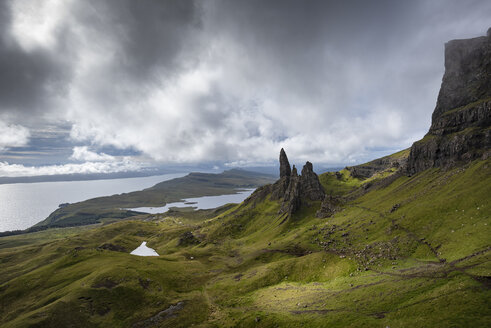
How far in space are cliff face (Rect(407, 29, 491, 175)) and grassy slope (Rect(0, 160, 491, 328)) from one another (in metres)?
14.0

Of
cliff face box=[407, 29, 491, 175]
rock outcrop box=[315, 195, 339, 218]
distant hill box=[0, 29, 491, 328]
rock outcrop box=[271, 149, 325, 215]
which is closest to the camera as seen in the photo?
distant hill box=[0, 29, 491, 328]

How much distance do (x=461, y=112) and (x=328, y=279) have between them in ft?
470

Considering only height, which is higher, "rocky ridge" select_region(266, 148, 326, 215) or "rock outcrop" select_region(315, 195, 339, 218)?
"rocky ridge" select_region(266, 148, 326, 215)

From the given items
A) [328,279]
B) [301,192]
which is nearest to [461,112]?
[301,192]

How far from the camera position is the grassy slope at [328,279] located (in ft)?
138

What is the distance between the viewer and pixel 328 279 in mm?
73812

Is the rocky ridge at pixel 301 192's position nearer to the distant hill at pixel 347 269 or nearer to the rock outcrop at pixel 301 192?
the rock outcrop at pixel 301 192

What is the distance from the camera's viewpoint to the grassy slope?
42.1 meters

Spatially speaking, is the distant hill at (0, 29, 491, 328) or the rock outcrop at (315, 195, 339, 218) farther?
the rock outcrop at (315, 195, 339, 218)

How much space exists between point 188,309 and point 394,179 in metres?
159

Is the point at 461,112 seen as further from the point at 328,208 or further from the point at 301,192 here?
the point at 301,192

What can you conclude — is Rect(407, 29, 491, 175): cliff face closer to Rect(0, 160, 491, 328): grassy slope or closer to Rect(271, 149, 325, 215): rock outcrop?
Rect(0, 160, 491, 328): grassy slope

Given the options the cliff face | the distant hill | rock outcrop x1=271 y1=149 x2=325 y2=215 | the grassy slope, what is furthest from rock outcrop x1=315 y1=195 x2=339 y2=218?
the cliff face

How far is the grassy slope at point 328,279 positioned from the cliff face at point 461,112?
45.8 ft
